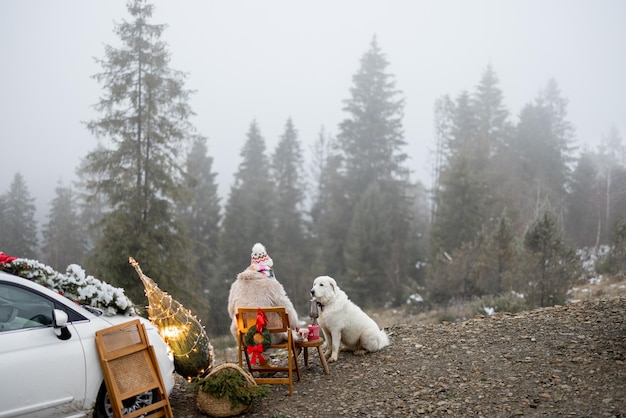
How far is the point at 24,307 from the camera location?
15.4ft

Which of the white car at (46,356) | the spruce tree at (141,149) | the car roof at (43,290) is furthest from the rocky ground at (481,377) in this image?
the spruce tree at (141,149)

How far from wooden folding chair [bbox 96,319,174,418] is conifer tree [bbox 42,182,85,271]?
34576mm

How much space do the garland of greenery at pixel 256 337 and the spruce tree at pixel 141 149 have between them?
12301 millimetres

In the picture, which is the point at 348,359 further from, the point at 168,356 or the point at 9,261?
the point at 9,261

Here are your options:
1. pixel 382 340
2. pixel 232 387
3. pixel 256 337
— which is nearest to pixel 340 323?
pixel 382 340

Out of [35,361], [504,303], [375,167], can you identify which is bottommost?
[504,303]

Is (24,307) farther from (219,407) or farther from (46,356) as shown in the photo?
(219,407)

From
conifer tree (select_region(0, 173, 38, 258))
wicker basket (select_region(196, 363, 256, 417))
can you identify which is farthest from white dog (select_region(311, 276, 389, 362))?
conifer tree (select_region(0, 173, 38, 258))

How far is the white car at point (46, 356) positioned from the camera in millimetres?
4223

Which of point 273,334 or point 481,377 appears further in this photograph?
point 273,334

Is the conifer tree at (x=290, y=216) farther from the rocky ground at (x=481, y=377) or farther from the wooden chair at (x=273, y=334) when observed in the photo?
the wooden chair at (x=273, y=334)

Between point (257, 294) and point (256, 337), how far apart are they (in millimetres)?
745

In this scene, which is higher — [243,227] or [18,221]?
[18,221]

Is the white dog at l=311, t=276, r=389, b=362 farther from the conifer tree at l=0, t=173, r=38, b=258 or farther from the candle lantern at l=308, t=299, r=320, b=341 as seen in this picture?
the conifer tree at l=0, t=173, r=38, b=258
